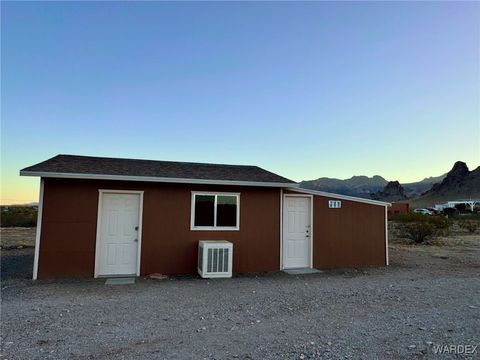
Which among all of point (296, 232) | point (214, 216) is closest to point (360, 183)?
point (296, 232)

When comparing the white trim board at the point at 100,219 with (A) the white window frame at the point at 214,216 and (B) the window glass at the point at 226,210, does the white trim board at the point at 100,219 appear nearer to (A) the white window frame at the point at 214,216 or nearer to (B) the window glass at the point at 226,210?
(A) the white window frame at the point at 214,216

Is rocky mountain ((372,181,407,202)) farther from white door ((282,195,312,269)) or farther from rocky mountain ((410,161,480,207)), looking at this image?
white door ((282,195,312,269))

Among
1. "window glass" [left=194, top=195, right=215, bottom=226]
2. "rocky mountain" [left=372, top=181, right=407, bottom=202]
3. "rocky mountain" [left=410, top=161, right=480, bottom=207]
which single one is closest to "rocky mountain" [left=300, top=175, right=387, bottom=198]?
"rocky mountain" [left=372, top=181, right=407, bottom=202]

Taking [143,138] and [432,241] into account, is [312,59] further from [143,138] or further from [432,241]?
[432,241]

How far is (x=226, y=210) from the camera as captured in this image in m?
8.95

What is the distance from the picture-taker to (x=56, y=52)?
9938 millimetres

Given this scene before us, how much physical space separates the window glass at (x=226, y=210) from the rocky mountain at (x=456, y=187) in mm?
97921

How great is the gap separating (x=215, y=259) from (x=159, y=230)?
1.66 meters

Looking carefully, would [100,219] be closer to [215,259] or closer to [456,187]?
[215,259]

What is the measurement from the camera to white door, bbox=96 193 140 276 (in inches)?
316

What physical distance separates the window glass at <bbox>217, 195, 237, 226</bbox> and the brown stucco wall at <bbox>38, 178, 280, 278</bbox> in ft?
0.71

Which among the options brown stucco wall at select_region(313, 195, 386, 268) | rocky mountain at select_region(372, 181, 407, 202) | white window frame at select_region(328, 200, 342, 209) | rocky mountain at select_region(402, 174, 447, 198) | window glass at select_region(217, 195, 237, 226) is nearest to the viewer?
window glass at select_region(217, 195, 237, 226)

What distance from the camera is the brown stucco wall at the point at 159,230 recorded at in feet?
25.2

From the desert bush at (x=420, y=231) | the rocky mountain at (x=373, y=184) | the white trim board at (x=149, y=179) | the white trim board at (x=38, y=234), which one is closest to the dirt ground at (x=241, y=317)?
the white trim board at (x=38, y=234)
